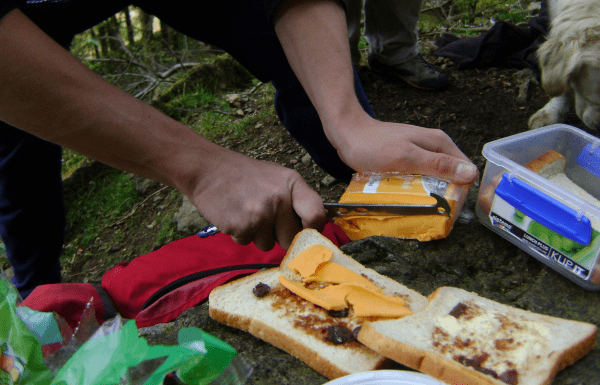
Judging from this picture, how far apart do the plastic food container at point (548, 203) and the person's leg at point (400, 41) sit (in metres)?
2.28

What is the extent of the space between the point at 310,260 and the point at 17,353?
869mm

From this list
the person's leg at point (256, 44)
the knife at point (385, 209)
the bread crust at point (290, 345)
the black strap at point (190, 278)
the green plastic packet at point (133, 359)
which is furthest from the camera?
the person's leg at point (256, 44)

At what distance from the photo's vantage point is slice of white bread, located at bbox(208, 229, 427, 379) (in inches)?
46.3

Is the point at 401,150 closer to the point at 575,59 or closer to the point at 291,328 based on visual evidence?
the point at 291,328

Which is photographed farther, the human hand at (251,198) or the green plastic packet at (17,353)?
the human hand at (251,198)

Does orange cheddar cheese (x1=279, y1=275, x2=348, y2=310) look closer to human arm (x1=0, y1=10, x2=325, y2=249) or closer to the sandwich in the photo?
the sandwich

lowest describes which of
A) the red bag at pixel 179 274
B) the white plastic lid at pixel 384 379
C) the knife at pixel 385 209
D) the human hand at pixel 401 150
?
the red bag at pixel 179 274

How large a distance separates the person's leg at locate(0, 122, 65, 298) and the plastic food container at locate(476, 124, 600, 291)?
2268mm

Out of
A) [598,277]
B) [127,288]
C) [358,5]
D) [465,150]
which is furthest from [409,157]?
[358,5]

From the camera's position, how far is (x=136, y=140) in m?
1.45

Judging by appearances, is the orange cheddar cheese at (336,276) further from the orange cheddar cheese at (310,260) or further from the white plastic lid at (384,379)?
the white plastic lid at (384,379)

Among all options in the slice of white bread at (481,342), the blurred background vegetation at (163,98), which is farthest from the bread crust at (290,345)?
the blurred background vegetation at (163,98)

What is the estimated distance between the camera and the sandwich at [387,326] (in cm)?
105

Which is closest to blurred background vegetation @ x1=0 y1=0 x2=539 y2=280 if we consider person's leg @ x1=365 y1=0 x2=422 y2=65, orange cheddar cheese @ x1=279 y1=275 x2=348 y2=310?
person's leg @ x1=365 y1=0 x2=422 y2=65
